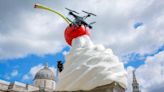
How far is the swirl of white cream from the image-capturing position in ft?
44.6

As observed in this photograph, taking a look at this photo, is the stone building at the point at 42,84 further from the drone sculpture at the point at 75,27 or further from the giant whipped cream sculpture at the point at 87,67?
the drone sculpture at the point at 75,27

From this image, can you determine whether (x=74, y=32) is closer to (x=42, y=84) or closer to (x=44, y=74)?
(x=42, y=84)

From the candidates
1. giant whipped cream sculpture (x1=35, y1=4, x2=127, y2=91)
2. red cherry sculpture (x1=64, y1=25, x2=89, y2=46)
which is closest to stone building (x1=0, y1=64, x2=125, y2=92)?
giant whipped cream sculpture (x1=35, y1=4, x2=127, y2=91)

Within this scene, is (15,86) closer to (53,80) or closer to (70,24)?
(53,80)

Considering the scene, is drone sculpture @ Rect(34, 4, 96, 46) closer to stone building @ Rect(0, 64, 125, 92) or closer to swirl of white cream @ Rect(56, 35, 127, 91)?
swirl of white cream @ Rect(56, 35, 127, 91)

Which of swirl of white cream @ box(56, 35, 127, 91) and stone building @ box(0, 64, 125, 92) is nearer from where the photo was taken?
stone building @ box(0, 64, 125, 92)

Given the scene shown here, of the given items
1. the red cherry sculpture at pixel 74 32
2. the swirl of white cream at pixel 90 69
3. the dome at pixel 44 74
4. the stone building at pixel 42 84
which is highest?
the dome at pixel 44 74

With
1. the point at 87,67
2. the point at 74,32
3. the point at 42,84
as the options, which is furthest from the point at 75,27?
the point at 42,84

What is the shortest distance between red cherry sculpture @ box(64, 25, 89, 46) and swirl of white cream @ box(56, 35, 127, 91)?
0.85 metres

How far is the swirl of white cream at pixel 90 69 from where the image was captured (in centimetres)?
1359

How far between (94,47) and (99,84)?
2508 millimetres

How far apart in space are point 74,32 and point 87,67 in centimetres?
298

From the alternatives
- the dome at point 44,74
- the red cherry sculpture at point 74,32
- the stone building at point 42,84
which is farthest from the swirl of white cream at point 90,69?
the dome at point 44,74

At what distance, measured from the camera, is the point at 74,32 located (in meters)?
16.1
